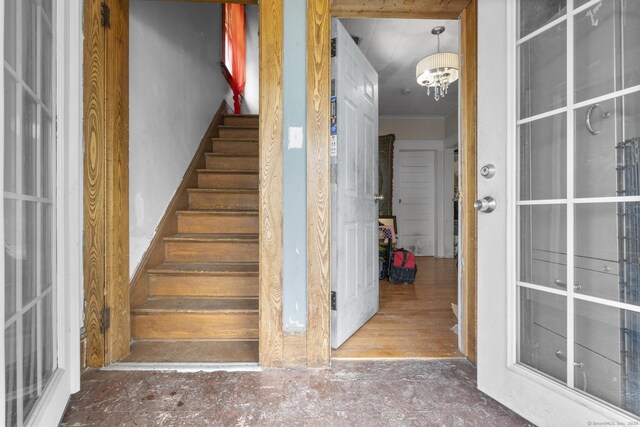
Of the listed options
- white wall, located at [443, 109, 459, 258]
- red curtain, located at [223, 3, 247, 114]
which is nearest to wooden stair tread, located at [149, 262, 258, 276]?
red curtain, located at [223, 3, 247, 114]

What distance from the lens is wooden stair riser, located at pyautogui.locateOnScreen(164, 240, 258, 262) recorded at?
7.14 feet

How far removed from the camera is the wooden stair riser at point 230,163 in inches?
115

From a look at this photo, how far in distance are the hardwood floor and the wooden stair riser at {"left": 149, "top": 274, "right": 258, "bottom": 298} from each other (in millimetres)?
720

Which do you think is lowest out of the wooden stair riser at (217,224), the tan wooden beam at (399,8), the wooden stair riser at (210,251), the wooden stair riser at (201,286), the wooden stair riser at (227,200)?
the wooden stair riser at (201,286)

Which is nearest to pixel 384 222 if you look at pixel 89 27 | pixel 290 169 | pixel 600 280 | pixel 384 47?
pixel 384 47

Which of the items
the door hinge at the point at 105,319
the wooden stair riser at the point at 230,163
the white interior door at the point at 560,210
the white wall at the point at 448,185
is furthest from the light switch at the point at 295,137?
the white wall at the point at 448,185

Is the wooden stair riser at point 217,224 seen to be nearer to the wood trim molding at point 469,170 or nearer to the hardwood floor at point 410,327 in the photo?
the hardwood floor at point 410,327

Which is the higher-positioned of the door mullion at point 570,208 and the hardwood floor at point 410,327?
the door mullion at point 570,208

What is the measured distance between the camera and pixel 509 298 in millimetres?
1186

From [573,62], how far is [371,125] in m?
1.31

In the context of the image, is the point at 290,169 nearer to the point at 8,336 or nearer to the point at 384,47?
the point at 8,336

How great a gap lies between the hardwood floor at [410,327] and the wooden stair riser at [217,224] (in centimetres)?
114

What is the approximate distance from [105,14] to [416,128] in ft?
15.0

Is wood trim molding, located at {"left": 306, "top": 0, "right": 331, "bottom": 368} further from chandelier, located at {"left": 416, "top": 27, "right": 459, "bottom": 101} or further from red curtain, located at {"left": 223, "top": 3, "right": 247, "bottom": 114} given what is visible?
red curtain, located at {"left": 223, "top": 3, "right": 247, "bottom": 114}
